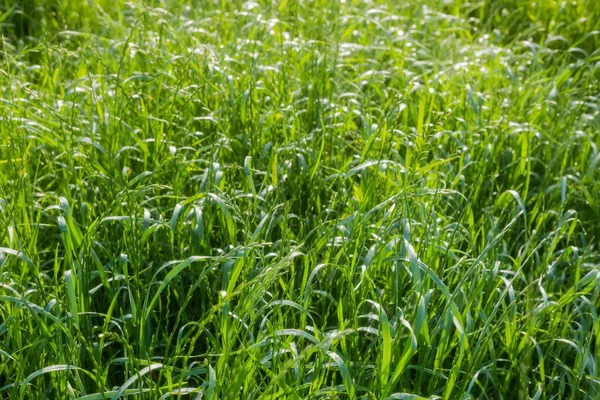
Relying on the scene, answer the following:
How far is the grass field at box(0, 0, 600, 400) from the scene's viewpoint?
6.84ft

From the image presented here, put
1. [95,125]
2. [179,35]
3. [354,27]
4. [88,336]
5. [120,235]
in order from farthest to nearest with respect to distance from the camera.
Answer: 1. [354,27]
2. [179,35]
3. [95,125]
4. [120,235]
5. [88,336]

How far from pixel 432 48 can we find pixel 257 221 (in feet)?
6.15

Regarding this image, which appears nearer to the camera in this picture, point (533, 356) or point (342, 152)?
point (533, 356)

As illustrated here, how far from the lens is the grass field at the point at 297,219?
209 centimetres

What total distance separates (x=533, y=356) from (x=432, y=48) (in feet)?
7.10

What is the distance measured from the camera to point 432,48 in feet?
14.0

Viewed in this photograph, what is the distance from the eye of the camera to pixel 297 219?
287cm

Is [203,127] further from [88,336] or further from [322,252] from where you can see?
[88,336]

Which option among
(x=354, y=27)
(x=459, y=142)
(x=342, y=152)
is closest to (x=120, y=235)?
(x=342, y=152)

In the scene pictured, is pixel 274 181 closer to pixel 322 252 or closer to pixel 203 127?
pixel 322 252

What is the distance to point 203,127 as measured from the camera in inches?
129

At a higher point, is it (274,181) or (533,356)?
(274,181)

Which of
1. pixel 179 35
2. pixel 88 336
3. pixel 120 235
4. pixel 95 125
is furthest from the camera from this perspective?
pixel 179 35

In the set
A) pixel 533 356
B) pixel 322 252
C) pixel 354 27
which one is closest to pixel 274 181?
pixel 322 252
